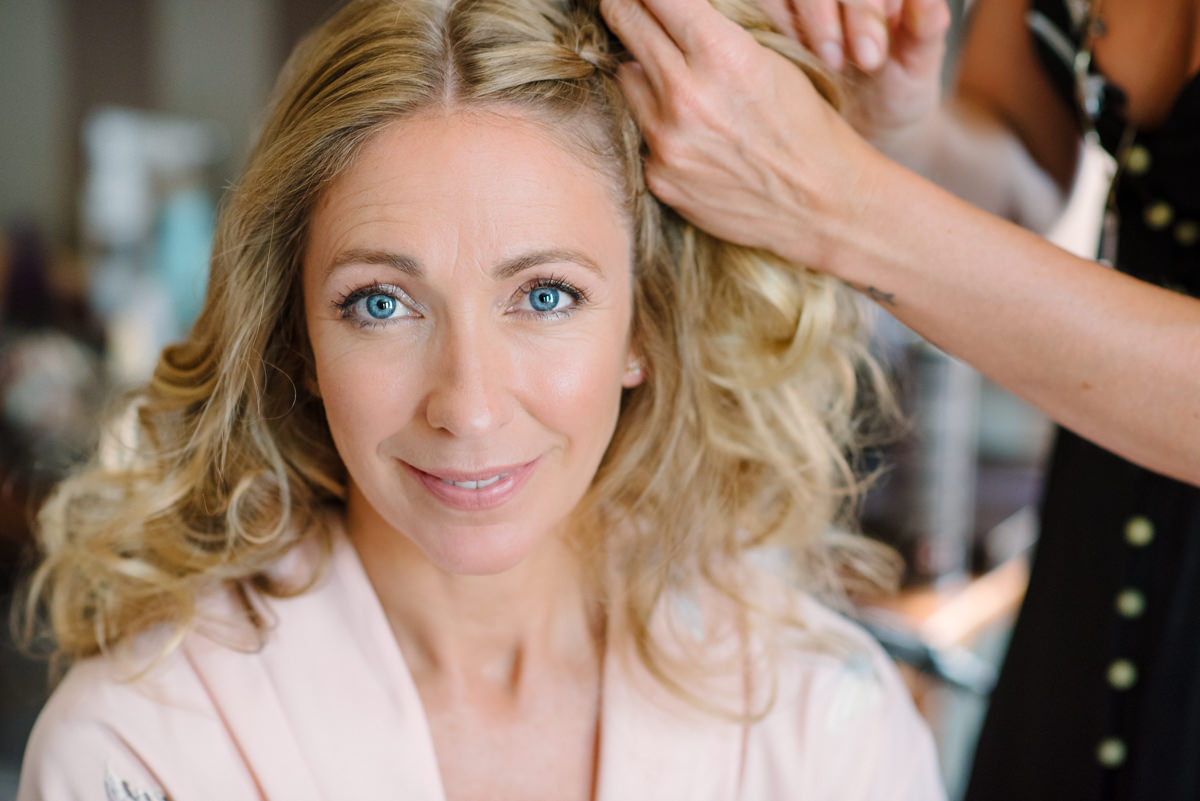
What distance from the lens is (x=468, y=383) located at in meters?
1.00

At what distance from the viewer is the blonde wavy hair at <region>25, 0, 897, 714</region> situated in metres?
1.09

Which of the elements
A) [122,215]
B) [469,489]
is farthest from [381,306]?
[122,215]

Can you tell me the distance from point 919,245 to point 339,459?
78cm

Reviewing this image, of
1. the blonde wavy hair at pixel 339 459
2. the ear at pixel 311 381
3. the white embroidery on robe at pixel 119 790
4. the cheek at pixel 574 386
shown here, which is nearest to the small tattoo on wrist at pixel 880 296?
the blonde wavy hair at pixel 339 459

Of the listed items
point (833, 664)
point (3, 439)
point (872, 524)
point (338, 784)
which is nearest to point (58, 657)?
point (338, 784)

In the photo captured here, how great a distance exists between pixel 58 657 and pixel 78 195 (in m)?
3.55

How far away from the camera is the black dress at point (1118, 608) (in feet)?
3.92

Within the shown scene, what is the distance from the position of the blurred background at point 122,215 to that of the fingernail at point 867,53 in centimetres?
227

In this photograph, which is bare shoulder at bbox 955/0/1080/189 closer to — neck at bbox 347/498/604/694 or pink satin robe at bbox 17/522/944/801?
pink satin robe at bbox 17/522/944/801

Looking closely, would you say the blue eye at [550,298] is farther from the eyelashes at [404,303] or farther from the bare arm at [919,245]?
the bare arm at [919,245]

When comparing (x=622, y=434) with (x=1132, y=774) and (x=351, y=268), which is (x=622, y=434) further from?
(x=1132, y=774)

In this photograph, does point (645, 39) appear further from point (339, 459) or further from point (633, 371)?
point (339, 459)

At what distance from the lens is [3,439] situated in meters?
3.57

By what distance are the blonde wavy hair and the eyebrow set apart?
0.10m
